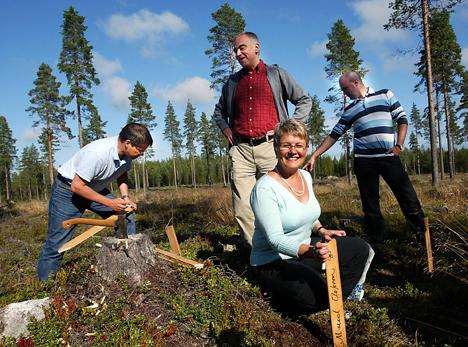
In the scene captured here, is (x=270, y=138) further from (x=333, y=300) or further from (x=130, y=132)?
(x=333, y=300)

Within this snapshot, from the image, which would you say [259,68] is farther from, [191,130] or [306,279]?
[191,130]

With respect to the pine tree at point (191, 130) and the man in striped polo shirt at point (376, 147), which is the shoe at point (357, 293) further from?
the pine tree at point (191, 130)

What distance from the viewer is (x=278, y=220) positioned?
2734mm

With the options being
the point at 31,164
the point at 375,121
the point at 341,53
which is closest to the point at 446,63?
the point at 341,53

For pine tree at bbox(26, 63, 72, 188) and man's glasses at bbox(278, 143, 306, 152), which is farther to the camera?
pine tree at bbox(26, 63, 72, 188)

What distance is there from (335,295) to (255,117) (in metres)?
2.48

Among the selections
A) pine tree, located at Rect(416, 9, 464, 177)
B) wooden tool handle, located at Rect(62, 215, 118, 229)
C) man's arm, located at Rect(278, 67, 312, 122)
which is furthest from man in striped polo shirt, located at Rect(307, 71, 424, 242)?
pine tree, located at Rect(416, 9, 464, 177)

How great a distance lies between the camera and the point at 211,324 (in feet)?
9.66

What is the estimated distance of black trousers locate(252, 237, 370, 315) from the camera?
2754 mm

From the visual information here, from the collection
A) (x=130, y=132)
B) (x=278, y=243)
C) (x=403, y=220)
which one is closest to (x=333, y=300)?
(x=278, y=243)

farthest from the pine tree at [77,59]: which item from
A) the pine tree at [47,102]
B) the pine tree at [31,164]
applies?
the pine tree at [31,164]

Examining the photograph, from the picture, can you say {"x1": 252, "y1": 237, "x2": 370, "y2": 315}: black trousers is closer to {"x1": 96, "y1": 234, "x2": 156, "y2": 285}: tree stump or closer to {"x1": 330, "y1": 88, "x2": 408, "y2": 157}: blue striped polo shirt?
{"x1": 96, "y1": 234, "x2": 156, "y2": 285}: tree stump

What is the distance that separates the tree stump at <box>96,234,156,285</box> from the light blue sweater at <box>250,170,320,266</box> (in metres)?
1.24

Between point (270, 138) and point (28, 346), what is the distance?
3197mm
